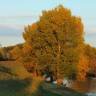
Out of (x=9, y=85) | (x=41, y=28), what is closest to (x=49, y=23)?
(x=41, y=28)

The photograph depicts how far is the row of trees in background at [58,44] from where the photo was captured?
6188 centimetres

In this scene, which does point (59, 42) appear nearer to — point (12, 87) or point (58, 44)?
point (58, 44)

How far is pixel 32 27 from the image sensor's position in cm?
6488

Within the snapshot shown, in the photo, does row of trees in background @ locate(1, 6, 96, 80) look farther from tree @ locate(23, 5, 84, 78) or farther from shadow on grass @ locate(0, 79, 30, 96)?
shadow on grass @ locate(0, 79, 30, 96)

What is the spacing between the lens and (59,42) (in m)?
62.5

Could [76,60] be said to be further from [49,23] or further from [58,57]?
[49,23]

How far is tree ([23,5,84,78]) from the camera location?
6181cm

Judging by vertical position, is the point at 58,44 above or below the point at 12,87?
above

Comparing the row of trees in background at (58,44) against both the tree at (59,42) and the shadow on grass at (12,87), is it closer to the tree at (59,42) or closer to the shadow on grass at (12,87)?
the tree at (59,42)

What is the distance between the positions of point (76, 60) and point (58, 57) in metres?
2.51

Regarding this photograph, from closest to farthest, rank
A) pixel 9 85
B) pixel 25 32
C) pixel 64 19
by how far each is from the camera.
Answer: pixel 9 85, pixel 64 19, pixel 25 32

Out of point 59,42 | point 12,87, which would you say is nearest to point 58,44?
point 59,42

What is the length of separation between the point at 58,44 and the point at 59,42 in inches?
14.9

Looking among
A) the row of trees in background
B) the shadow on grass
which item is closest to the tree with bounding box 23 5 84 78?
the row of trees in background
